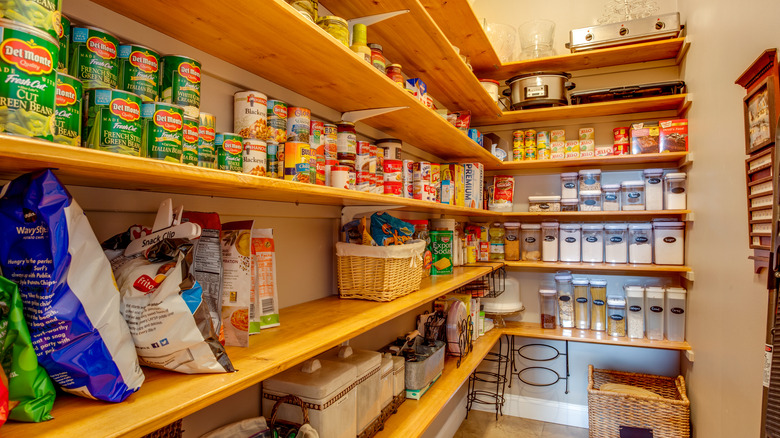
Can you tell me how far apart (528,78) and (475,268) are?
149 cm

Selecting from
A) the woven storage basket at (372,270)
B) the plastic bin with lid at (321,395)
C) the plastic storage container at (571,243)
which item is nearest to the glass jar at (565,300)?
the plastic storage container at (571,243)

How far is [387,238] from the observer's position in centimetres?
163

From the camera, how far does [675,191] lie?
2926 millimetres

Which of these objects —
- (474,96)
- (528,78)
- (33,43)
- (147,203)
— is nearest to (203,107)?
(147,203)

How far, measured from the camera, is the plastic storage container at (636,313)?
2990 millimetres

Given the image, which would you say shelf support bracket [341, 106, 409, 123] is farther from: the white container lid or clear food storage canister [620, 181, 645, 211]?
clear food storage canister [620, 181, 645, 211]

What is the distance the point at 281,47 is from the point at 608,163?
2929 millimetres

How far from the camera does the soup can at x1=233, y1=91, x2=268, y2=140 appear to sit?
1.11 m

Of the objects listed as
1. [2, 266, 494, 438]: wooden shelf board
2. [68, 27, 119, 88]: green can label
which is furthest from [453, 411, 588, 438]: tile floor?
[68, 27, 119, 88]: green can label

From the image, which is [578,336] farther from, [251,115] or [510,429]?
[251,115]

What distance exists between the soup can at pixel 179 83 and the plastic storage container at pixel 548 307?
301 cm

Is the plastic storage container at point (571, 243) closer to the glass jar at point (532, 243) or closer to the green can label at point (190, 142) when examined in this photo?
the glass jar at point (532, 243)

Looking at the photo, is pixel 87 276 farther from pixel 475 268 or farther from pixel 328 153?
pixel 475 268

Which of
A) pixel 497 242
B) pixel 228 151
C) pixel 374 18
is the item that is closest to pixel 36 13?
pixel 228 151
